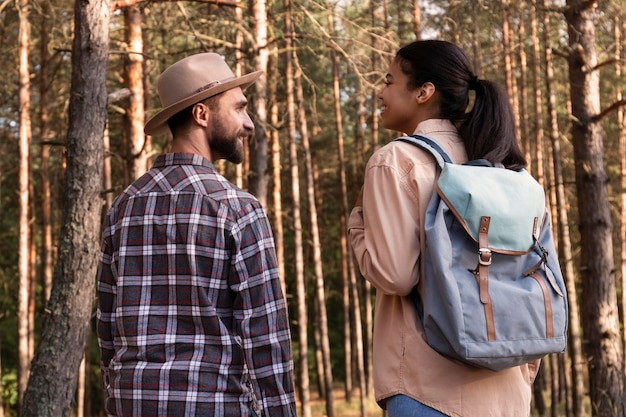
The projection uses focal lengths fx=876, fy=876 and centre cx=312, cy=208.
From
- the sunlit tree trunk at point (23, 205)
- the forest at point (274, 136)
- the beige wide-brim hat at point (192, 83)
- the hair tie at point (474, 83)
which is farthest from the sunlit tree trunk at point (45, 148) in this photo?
the hair tie at point (474, 83)

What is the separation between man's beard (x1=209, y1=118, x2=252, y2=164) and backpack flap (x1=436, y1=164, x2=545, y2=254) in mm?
627

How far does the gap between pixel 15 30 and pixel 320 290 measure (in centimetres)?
824

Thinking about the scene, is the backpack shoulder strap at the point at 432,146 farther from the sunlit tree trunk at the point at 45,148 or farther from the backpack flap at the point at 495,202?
the sunlit tree trunk at the point at 45,148

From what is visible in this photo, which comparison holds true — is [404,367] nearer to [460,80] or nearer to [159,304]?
[159,304]

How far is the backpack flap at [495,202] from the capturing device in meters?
2.37

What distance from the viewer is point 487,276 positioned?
2352 millimetres

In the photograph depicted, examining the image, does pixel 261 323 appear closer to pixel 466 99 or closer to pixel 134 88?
pixel 466 99

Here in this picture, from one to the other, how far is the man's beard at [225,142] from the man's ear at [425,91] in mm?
530

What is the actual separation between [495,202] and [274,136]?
14554 mm

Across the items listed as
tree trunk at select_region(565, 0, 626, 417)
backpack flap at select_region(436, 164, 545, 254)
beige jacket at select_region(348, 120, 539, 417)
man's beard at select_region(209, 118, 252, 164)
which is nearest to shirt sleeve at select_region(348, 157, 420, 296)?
beige jacket at select_region(348, 120, 539, 417)

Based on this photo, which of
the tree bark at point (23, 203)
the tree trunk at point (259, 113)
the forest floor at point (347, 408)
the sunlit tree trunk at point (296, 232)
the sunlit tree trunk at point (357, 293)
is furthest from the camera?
the forest floor at point (347, 408)

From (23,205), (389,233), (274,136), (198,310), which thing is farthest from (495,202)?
(274,136)

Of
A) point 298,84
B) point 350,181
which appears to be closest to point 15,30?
point 298,84

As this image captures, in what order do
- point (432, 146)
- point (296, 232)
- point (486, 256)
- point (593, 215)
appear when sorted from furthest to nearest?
point (296, 232) → point (593, 215) → point (432, 146) → point (486, 256)
